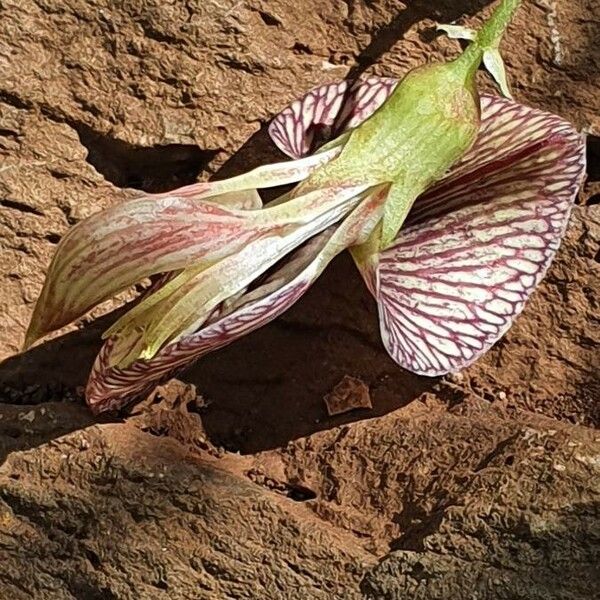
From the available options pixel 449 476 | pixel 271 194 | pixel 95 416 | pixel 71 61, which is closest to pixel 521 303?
pixel 449 476

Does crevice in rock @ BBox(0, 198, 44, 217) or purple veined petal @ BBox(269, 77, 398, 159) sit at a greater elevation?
purple veined petal @ BBox(269, 77, 398, 159)

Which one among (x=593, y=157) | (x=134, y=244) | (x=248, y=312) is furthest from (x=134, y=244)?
(x=593, y=157)

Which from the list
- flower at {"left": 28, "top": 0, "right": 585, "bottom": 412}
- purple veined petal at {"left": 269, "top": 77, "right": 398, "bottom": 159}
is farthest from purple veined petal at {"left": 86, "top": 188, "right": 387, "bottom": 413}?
purple veined petal at {"left": 269, "top": 77, "right": 398, "bottom": 159}

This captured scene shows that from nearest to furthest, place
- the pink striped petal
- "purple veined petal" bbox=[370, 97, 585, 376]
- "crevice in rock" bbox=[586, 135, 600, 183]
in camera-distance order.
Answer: the pink striped petal
"purple veined petal" bbox=[370, 97, 585, 376]
"crevice in rock" bbox=[586, 135, 600, 183]

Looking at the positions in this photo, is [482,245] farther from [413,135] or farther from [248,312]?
[248,312]

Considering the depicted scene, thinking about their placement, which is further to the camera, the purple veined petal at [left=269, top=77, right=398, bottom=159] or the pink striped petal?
the purple veined petal at [left=269, top=77, right=398, bottom=159]

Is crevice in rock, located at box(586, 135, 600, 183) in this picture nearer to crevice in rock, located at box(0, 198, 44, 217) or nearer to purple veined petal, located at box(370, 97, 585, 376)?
purple veined petal, located at box(370, 97, 585, 376)
